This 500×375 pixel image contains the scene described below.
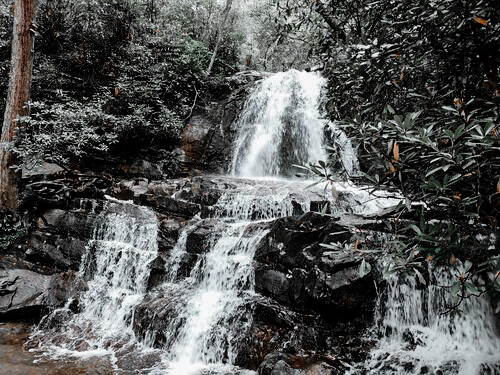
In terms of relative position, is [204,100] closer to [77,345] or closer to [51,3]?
[51,3]

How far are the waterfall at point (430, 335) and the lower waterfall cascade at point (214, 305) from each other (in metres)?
0.01

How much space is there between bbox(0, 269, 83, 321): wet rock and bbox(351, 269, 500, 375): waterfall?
546 centimetres

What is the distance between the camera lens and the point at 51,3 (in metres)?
11.2

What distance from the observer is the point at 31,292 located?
6.19 m

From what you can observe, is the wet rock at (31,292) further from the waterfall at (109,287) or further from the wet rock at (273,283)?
the wet rock at (273,283)

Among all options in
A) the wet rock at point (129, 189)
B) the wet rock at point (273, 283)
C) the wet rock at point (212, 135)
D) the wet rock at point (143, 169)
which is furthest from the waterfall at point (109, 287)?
the wet rock at point (212, 135)

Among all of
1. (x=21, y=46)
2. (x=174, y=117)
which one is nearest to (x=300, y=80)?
(x=174, y=117)

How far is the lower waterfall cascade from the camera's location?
4.08 m

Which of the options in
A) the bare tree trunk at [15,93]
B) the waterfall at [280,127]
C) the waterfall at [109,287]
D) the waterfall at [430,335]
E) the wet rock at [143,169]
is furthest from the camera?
the waterfall at [280,127]

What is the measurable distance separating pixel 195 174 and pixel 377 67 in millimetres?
9437

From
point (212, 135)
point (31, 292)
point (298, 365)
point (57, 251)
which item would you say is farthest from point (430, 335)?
point (212, 135)

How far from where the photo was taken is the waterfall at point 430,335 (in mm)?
3857

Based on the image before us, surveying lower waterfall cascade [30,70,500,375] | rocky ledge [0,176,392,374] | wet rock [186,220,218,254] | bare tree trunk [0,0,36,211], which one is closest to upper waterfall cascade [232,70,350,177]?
lower waterfall cascade [30,70,500,375]

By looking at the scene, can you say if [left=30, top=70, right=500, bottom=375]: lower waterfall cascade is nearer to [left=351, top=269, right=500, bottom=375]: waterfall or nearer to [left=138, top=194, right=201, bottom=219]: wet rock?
[left=351, top=269, right=500, bottom=375]: waterfall
